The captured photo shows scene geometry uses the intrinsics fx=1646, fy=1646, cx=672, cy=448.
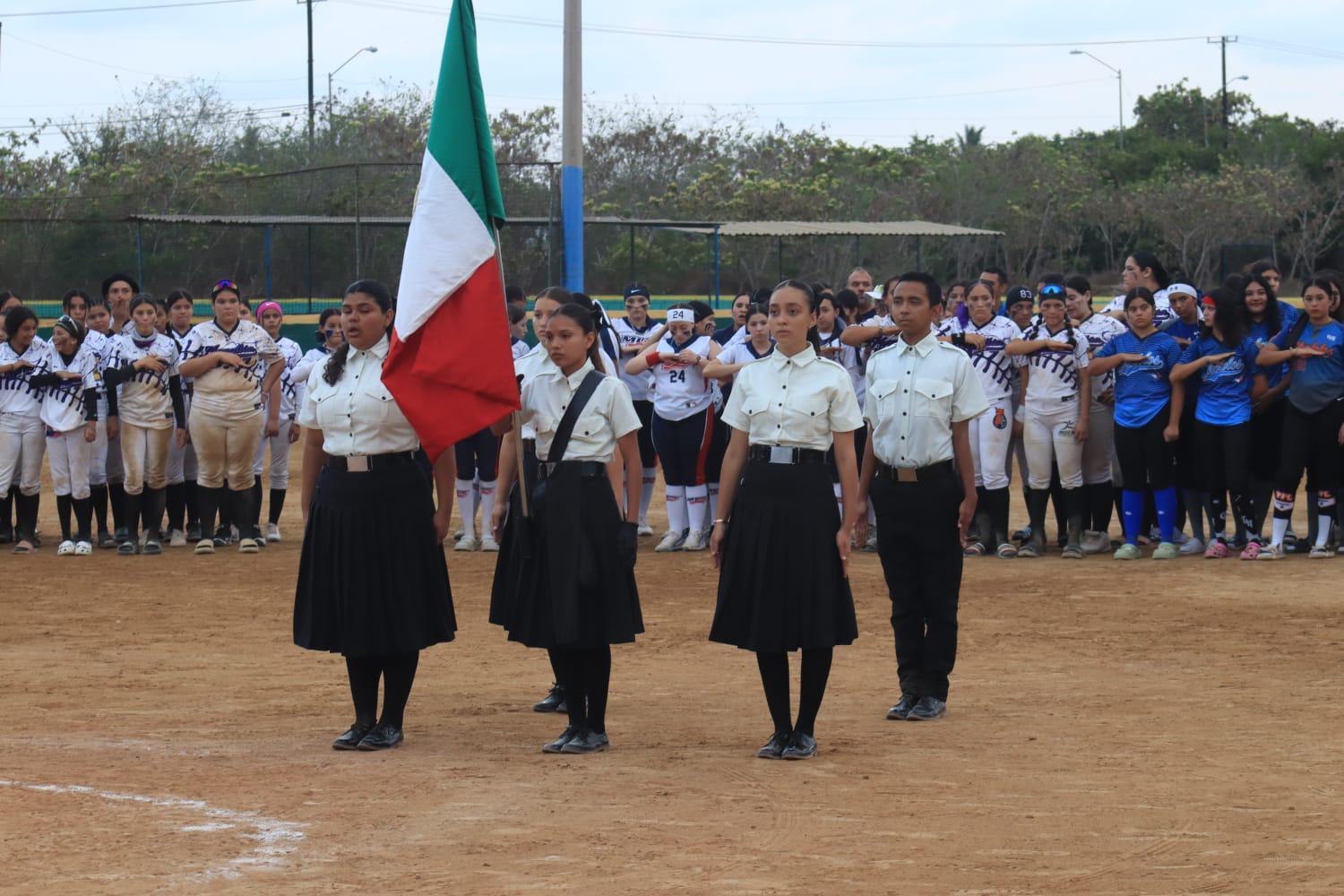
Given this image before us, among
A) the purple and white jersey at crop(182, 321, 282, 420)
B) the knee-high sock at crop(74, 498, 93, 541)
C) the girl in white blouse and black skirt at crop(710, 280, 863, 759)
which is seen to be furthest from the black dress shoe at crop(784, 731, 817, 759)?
the knee-high sock at crop(74, 498, 93, 541)

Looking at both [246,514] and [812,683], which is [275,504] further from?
[812,683]

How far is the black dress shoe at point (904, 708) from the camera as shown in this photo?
790 cm

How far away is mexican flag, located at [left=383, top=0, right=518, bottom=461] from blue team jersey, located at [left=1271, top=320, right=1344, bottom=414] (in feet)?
25.9

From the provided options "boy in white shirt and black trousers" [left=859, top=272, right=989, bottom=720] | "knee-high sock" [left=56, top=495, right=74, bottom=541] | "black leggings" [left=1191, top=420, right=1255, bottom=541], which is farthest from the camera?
"knee-high sock" [left=56, top=495, right=74, bottom=541]

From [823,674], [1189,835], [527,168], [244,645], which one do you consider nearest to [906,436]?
[823,674]

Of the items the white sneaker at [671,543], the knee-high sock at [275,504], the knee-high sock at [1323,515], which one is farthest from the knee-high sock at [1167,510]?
the knee-high sock at [275,504]

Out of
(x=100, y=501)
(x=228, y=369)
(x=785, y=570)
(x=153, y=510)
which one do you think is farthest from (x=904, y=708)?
(x=100, y=501)

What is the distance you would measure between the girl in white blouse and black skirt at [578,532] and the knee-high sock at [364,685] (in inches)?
26.7

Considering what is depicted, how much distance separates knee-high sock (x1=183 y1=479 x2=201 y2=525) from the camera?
15.5 m

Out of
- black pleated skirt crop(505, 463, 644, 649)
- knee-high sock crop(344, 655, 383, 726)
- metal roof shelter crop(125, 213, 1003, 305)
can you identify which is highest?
metal roof shelter crop(125, 213, 1003, 305)

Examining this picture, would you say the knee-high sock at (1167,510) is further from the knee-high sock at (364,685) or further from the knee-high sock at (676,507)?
the knee-high sock at (364,685)

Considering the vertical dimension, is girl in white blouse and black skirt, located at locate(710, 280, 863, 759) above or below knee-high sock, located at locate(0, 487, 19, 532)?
above

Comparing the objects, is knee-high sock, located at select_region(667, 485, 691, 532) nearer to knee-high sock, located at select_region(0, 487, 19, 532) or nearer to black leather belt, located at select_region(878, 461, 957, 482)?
knee-high sock, located at select_region(0, 487, 19, 532)

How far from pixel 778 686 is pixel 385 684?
176cm
